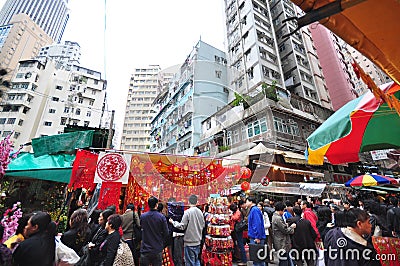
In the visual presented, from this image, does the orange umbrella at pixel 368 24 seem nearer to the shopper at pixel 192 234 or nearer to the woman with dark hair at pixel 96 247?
the woman with dark hair at pixel 96 247

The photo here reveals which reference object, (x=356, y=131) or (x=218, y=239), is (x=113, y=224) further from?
(x=356, y=131)

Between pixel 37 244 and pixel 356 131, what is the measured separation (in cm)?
447

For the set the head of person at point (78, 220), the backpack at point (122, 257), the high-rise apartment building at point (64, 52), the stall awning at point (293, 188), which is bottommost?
the backpack at point (122, 257)

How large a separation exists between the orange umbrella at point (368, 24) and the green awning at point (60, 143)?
23.4ft

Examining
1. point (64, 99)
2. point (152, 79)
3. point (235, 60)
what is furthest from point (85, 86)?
point (152, 79)

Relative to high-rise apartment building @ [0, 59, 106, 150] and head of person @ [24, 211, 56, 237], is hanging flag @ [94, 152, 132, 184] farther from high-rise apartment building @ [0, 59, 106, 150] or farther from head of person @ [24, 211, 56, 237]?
high-rise apartment building @ [0, 59, 106, 150]

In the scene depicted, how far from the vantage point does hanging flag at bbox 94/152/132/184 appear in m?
4.48

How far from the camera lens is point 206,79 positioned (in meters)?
6.41

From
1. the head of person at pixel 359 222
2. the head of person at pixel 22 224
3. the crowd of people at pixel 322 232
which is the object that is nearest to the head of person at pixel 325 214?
the crowd of people at pixel 322 232

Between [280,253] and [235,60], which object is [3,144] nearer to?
[280,253]

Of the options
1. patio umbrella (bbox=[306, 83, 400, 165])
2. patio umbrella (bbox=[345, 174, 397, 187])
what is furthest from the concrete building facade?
patio umbrella (bbox=[345, 174, 397, 187])

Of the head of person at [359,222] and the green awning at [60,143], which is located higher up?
the green awning at [60,143]

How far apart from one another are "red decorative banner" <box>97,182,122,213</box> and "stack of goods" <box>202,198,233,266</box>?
241 centimetres

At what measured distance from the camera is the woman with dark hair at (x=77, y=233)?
301cm
